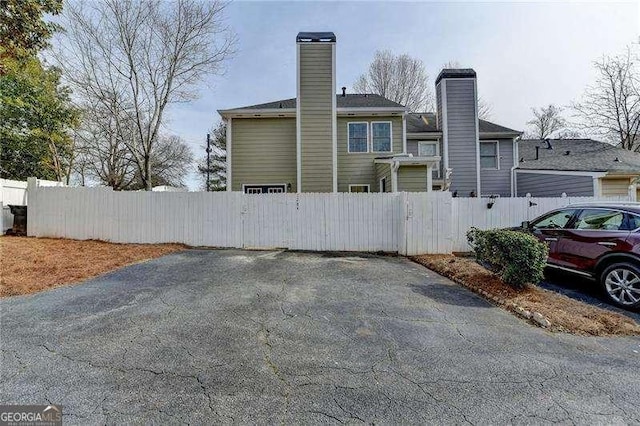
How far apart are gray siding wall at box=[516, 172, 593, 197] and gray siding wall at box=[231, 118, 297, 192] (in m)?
11.5

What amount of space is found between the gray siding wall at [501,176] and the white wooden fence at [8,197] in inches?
743

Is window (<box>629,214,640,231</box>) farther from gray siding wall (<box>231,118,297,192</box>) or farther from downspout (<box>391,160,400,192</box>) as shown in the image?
gray siding wall (<box>231,118,297,192</box>)

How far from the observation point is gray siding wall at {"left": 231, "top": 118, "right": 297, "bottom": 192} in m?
12.7

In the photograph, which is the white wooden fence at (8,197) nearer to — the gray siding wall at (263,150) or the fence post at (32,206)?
the fence post at (32,206)

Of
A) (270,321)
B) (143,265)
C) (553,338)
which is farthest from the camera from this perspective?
(143,265)

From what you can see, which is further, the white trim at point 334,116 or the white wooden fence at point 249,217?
the white trim at point 334,116

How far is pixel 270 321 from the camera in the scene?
3928 mm

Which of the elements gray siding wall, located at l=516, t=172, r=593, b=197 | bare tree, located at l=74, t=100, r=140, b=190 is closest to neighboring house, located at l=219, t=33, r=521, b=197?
gray siding wall, located at l=516, t=172, r=593, b=197

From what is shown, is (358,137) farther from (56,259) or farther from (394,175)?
(56,259)

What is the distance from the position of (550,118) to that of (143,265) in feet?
136

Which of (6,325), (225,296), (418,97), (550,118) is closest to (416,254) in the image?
(225,296)

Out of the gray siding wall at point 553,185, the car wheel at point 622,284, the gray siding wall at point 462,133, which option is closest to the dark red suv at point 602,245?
the car wheel at point 622,284

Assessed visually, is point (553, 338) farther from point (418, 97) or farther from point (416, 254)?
point (418, 97)

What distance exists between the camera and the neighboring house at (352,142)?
11.9 m
